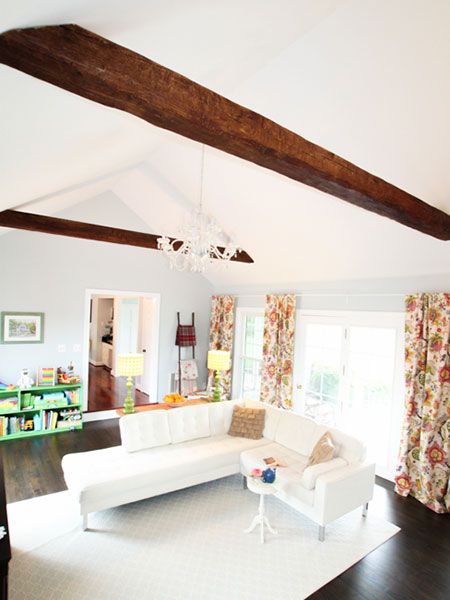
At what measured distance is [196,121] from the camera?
1416 millimetres

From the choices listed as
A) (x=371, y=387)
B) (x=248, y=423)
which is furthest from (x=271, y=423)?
(x=371, y=387)

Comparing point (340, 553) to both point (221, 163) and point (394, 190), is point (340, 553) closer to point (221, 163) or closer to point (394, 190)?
point (394, 190)

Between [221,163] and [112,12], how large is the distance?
2.96m

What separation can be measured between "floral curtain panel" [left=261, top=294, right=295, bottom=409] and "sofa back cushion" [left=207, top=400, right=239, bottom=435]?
1.40 meters

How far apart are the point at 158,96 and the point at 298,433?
12.4 feet

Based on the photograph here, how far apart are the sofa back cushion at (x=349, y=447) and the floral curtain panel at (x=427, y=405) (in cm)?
89

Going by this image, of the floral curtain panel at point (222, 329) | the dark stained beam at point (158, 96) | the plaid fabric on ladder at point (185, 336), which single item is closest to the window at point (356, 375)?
the floral curtain panel at point (222, 329)

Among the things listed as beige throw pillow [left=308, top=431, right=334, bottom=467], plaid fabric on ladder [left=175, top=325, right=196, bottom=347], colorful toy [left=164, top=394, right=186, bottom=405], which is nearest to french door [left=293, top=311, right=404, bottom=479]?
beige throw pillow [left=308, top=431, right=334, bottom=467]

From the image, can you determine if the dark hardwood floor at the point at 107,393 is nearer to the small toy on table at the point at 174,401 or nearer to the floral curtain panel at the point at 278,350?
the small toy on table at the point at 174,401

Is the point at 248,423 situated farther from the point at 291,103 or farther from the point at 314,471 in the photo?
the point at 291,103

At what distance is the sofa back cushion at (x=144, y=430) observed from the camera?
3.77m

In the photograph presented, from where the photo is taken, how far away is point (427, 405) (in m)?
3.82

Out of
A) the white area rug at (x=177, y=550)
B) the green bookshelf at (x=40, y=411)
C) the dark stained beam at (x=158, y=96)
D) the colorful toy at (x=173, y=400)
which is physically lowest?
the white area rug at (x=177, y=550)

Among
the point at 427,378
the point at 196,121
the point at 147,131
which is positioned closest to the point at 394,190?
the point at 196,121
